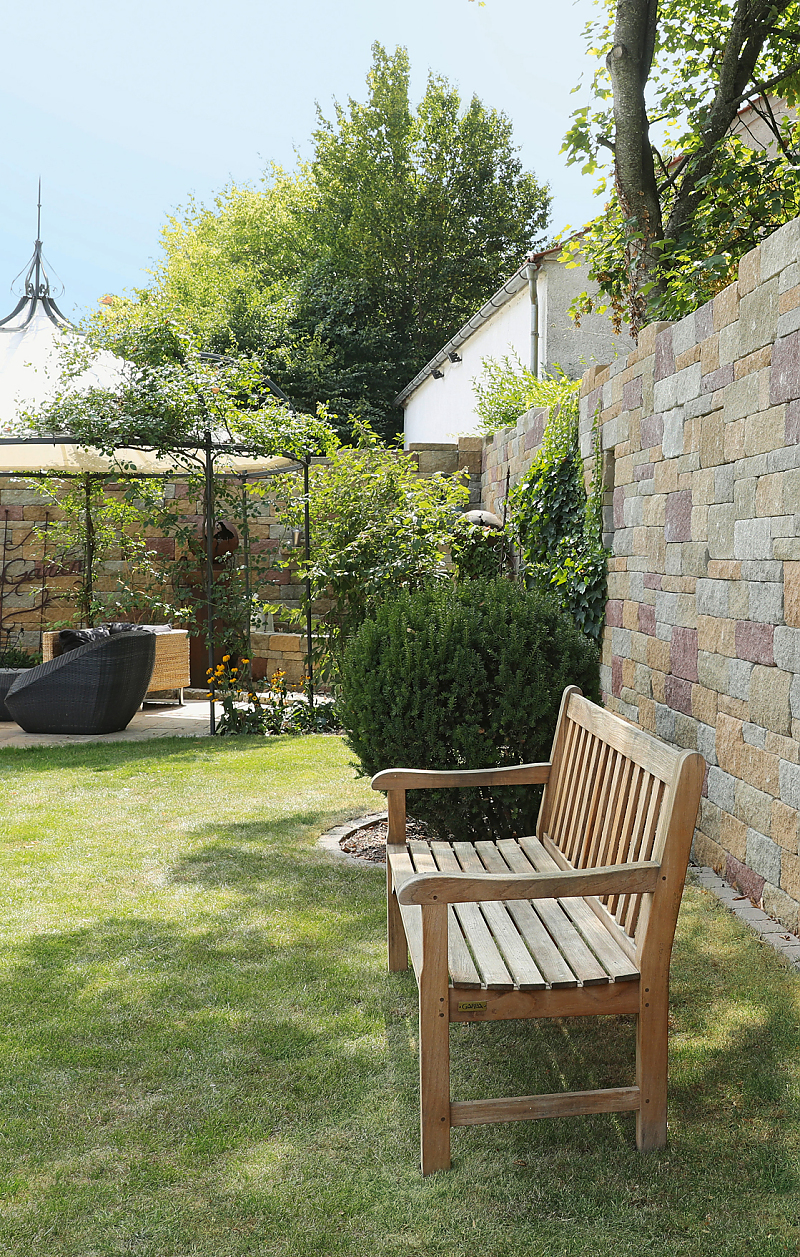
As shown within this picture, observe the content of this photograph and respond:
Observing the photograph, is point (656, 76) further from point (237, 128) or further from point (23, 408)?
point (237, 128)

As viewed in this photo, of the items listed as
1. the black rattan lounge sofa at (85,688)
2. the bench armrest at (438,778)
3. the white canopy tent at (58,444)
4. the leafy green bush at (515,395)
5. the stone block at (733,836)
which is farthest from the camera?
the white canopy tent at (58,444)

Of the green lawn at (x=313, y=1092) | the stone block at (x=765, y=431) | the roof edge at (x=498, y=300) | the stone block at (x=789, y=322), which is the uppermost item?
the roof edge at (x=498, y=300)

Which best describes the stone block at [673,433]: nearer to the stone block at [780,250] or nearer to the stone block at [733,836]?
the stone block at [780,250]

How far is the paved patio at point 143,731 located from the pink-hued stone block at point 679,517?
4935 millimetres

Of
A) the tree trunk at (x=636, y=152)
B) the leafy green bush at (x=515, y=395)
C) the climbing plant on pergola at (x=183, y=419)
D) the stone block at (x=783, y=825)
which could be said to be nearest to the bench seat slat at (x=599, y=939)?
the stone block at (x=783, y=825)

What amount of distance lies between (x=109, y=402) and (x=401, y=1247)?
710 cm

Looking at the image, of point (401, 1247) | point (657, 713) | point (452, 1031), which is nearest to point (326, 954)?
point (452, 1031)

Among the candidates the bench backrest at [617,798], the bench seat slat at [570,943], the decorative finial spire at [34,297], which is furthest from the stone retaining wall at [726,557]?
the decorative finial spire at [34,297]

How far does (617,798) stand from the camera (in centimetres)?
268

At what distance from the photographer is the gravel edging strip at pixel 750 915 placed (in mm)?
3236

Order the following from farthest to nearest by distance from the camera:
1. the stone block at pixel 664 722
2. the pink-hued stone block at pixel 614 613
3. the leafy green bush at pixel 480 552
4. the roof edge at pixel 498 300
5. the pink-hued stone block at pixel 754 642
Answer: the roof edge at pixel 498 300 → the leafy green bush at pixel 480 552 → the pink-hued stone block at pixel 614 613 → the stone block at pixel 664 722 → the pink-hued stone block at pixel 754 642

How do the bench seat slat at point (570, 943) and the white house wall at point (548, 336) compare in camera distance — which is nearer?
the bench seat slat at point (570, 943)

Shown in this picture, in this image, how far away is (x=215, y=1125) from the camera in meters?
2.36

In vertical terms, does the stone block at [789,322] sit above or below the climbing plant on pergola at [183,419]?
below
